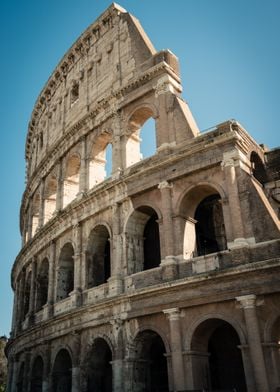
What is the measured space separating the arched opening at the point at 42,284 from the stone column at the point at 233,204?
10.2m

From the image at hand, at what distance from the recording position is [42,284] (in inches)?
784

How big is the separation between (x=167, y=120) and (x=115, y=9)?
7481 millimetres

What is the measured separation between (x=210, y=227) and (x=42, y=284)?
8758 mm

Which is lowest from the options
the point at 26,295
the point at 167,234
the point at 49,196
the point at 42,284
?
the point at 167,234

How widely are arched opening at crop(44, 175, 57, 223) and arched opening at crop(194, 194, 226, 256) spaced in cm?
862

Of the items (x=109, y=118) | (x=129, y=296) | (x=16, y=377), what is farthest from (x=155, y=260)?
(x=16, y=377)

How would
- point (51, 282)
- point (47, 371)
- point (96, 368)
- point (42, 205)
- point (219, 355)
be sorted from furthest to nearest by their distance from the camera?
1. point (42, 205)
2. point (51, 282)
3. point (47, 371)
4. point (96, 368)
5. point (219, 355)

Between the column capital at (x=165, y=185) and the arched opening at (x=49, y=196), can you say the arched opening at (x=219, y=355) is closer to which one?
the column capital at (x=165, y=185)

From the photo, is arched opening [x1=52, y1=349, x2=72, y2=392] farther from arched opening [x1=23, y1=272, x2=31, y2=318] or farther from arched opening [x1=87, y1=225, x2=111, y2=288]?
arched opening [x1=23, y1=272, x2=31, y2=318]

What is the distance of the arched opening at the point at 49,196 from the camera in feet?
69.7

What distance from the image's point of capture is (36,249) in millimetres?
20031

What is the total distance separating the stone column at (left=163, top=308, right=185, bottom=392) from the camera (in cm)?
1132

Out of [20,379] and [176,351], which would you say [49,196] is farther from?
[176,351]

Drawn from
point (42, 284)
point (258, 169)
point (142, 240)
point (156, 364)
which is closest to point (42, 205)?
point (42, 284)
